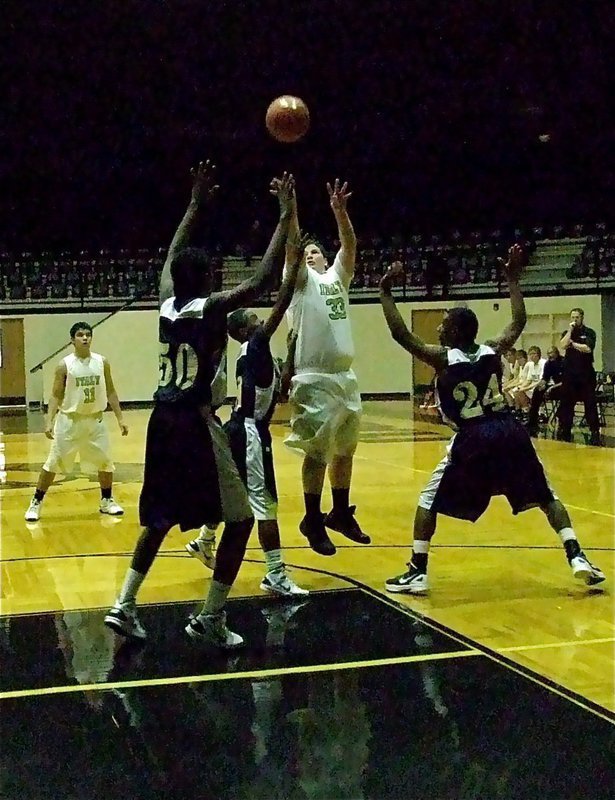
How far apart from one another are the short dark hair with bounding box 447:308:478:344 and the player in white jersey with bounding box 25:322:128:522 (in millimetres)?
4103


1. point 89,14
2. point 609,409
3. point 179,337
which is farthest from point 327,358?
point 609,409

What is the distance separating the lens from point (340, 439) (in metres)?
5.58

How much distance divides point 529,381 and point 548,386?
4.58 feet

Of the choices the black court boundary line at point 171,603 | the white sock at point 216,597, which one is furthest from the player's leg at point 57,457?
the white sock at point 216,597

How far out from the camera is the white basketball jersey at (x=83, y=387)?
8445mm

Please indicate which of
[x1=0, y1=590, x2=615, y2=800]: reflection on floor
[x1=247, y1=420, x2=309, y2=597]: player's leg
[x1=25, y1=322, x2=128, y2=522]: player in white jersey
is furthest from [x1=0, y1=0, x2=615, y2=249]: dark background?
[x1=0, y1=590, x2=615, y2=800]: reflection on floor

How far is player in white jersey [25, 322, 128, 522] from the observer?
838 centimetres

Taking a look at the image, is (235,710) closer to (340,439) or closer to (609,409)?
(340,439)

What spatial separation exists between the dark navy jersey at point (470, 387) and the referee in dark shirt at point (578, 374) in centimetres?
906

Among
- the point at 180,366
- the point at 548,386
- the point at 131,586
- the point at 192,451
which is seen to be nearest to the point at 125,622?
the point at 131,586

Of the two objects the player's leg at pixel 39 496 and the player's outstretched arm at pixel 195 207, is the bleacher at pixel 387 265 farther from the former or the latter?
the player's outstretched arm at pixel 195 207

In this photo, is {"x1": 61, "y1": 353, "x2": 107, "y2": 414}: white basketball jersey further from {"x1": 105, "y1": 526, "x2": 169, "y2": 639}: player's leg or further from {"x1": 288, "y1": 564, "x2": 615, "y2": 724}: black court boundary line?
{"x1": 105, "y1": 526, "x2": 169, "y2": 639}: player's leg

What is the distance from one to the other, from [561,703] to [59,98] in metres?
12.7

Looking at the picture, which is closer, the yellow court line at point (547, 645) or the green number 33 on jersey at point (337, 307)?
the yellow court line at point (547, 645)
